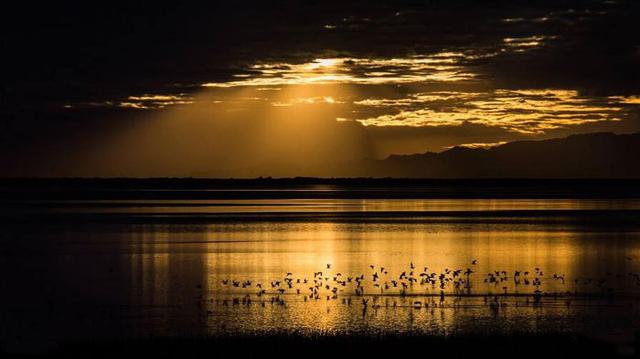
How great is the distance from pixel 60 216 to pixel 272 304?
45006 millimetres

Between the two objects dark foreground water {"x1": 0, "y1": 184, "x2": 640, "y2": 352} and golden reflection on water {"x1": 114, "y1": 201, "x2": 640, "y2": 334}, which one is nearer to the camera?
dark foreground water {"x1": 0, "y1": 184, "x2": 640, "y2": 352}

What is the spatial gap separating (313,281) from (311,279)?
1.76 ft

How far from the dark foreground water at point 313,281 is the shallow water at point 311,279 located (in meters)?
0.06

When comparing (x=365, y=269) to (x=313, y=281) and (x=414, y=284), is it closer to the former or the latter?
(x=313, y=281)

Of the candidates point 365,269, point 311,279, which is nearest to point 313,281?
point 311,279

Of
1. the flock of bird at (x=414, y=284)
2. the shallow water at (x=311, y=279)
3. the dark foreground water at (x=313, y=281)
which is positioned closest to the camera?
the dark foreground water at (x=313, y=281)

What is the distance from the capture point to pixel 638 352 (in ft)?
59.4

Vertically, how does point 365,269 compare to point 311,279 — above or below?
above

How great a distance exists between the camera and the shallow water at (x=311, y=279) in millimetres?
23641

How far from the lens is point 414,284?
30.1 meters

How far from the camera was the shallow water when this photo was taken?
2364cm

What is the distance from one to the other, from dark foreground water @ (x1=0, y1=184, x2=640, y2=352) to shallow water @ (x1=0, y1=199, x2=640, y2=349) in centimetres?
6

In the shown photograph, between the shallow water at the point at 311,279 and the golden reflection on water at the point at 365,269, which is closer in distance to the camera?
the shallow water at the point at 311,279

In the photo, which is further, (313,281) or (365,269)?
(365,269)
